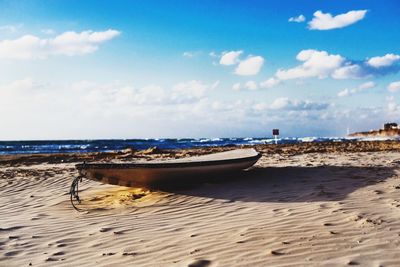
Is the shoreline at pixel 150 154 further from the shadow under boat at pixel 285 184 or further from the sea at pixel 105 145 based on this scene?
the sea at pixel 105 145

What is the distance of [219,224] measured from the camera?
530cm

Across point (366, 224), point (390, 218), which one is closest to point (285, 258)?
point (366, 224)

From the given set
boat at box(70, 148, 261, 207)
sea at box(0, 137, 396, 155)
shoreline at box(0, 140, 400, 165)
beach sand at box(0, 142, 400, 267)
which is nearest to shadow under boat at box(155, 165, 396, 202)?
beach sand at box(0, 142, 400, 267)

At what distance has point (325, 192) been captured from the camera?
22.5 ft

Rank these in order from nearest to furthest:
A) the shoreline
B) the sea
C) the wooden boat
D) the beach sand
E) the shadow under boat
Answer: the beach sand, the shadow under boat, the wooden boat, the shoreline, the sea

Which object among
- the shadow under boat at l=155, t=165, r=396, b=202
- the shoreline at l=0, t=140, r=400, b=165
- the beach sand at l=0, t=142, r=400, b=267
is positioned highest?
the shoreline at l=0, t=140, r=400, b=165

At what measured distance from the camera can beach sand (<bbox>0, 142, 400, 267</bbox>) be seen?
4.04 metres

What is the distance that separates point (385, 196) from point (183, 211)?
3.43 m

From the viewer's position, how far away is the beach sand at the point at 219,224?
4.04 m

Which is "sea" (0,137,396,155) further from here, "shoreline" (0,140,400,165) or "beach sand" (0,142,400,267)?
"beach sand" (0,142,400,267)

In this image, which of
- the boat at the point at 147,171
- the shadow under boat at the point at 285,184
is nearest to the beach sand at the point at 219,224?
the shadow under boat at the point at 285,184

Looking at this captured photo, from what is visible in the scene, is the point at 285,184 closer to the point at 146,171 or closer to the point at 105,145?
the point at 146,171

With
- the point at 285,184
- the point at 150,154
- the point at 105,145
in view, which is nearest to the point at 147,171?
the point at 285,184

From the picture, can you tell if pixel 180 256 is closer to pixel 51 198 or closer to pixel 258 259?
pixel 258 259
